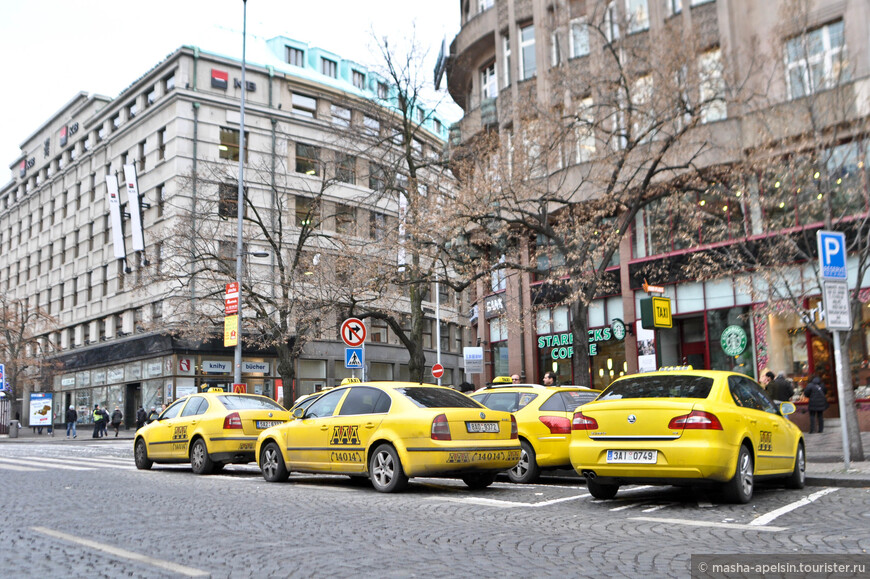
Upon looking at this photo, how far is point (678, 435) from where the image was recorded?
28.6ft

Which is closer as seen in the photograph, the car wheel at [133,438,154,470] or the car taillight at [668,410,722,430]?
the car taillight at [668,410,722,430]

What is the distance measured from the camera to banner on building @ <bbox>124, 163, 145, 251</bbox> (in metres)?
47.9

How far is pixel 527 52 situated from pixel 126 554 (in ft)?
93.9

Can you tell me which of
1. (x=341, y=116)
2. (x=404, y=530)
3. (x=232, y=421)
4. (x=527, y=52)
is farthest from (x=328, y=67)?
(x=404, y=530)

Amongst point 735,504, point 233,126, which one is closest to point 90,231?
point 233,126

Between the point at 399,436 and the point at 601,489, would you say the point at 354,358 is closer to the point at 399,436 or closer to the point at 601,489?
the point at 399,436

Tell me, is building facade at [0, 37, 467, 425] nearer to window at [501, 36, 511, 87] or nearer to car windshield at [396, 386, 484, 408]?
window at [501, 36, 511, 87]

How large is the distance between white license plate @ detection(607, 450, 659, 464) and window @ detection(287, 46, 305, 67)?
5080 centimetres

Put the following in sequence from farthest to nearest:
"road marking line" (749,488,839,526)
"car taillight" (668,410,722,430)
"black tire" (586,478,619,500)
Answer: "black tire" (586,478,619,500), "car taillight" (668,410,722,430), "road marking line" (749,488,839,526)

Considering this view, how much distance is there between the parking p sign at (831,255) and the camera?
39.7ft

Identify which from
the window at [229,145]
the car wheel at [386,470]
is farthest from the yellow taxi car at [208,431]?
the window at [229,145]

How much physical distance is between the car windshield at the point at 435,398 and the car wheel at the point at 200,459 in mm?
4801

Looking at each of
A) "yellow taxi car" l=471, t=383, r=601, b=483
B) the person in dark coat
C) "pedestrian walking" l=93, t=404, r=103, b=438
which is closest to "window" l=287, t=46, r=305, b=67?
"pedestrian walking" l=93, t=404, r=103, b=438

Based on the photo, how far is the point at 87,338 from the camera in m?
54.3
